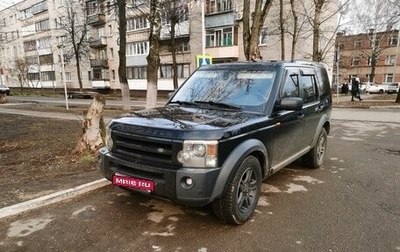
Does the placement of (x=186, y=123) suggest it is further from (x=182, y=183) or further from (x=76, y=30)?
(x=76, y=30)

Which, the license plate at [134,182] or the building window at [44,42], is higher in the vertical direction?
the building window at [44,42]

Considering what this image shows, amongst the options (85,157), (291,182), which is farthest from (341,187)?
(85,157)

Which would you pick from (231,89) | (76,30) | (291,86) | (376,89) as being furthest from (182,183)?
(376,89)

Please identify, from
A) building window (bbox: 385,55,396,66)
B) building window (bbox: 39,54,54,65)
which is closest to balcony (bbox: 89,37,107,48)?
building window (bbox: 39,54,54,65)

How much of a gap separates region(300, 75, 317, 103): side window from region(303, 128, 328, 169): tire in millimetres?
829

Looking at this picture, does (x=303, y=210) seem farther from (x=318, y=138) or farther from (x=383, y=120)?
(x=383, y=120)

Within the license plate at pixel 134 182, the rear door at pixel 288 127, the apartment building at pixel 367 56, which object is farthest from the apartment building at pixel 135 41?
the apartment building at pixel 367 56

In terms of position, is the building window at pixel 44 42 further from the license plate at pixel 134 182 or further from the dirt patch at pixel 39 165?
the license plate at pixel 134 182

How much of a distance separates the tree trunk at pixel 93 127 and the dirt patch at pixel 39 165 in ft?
0.70

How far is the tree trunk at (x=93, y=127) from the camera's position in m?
6.00

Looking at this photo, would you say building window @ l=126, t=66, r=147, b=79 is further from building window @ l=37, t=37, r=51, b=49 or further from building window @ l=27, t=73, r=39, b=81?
building window @ l=27, t=73, r=39, b=81

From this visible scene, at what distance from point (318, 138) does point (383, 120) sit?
868 centimetres

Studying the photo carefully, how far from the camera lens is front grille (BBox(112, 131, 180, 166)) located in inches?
120

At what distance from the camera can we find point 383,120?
12.3 m
